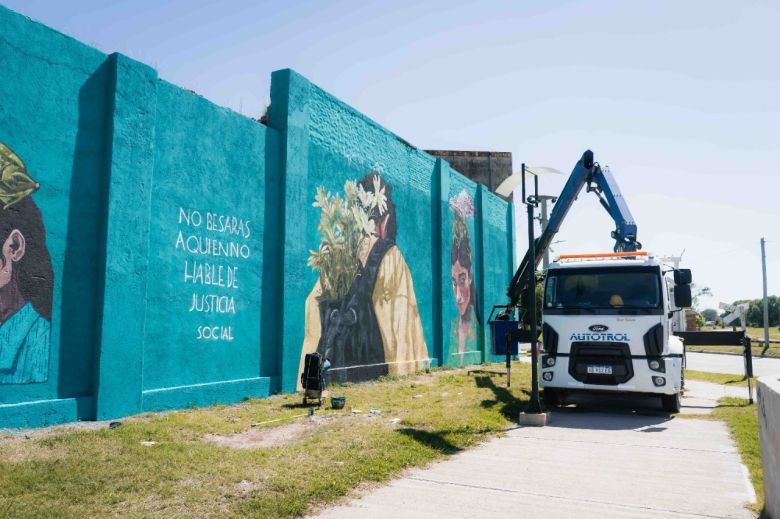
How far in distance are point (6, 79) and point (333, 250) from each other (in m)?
7.22

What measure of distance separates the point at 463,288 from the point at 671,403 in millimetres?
10559

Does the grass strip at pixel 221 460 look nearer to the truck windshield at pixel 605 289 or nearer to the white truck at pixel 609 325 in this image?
the white truck at pixel 609 325

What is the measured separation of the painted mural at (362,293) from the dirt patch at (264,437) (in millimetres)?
3633

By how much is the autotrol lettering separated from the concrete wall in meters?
5.91

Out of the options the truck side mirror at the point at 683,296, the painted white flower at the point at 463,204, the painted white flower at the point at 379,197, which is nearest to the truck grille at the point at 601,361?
the truck side mirror at the point at 683,296

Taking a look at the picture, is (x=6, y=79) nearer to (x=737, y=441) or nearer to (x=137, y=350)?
(x=137, y=350)

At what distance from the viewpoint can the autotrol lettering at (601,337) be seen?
10.5m

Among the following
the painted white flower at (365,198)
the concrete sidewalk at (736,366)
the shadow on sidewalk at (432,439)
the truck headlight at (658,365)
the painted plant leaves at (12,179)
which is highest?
the painted white flower at (365,198)

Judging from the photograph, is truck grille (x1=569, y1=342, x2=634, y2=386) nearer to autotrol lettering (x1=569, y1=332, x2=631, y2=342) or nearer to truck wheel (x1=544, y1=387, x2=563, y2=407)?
autotrol lettering (x1=569, y1=332, x2=631, y2=342)

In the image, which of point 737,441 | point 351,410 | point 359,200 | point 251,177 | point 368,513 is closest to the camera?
point 368,513

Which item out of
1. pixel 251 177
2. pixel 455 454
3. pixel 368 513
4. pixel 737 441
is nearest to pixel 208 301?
pixel 251 177

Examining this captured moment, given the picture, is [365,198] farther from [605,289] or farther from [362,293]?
[605,289]

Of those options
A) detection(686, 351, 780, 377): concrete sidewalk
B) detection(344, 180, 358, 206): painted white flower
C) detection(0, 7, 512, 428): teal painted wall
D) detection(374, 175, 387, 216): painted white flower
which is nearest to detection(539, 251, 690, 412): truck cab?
detection(0, 7, 512, 428): teal painted wall

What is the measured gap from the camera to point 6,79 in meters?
7.45
